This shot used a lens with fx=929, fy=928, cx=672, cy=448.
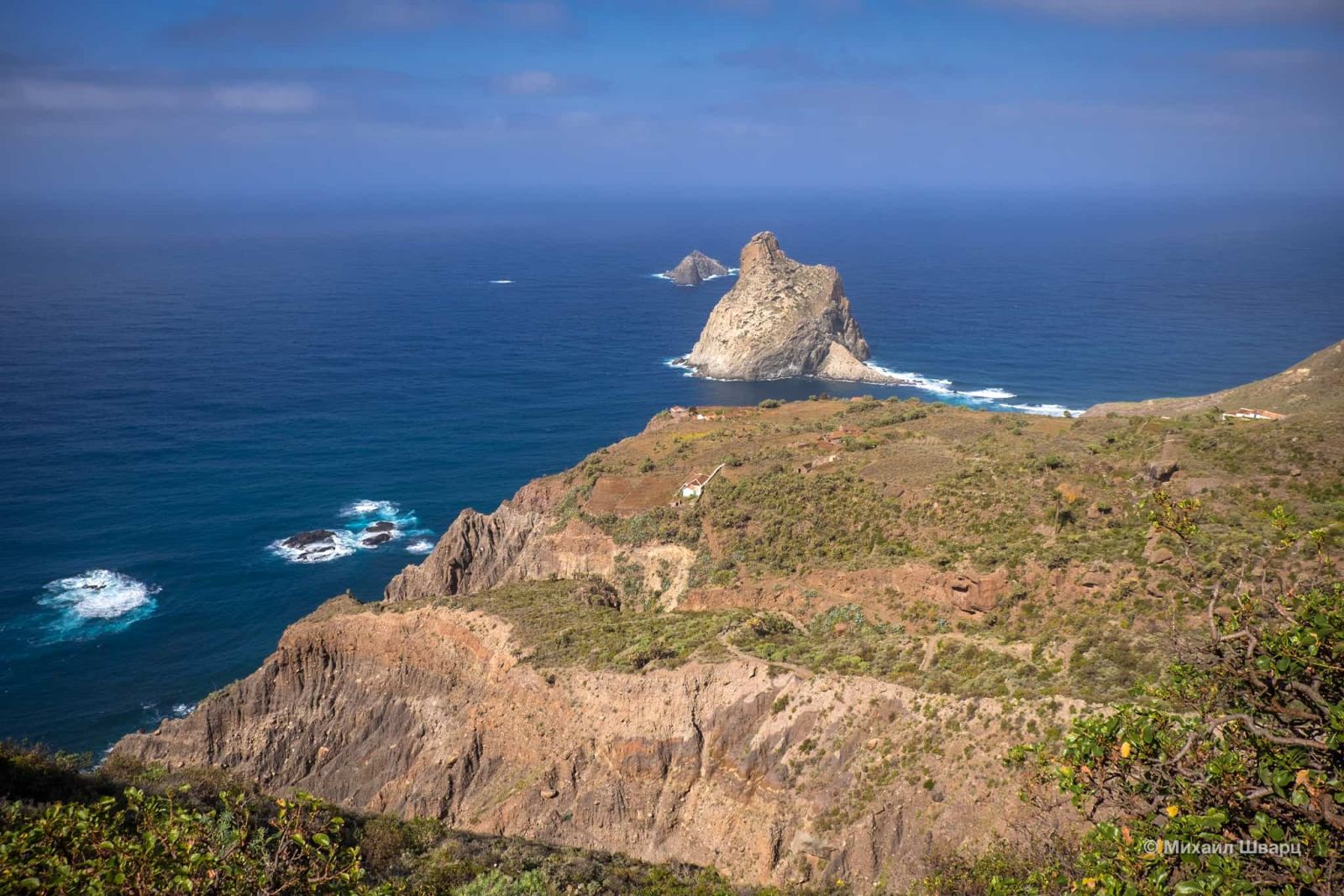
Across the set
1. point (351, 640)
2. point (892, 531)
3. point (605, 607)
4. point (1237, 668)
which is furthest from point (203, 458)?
point (1237, 668)

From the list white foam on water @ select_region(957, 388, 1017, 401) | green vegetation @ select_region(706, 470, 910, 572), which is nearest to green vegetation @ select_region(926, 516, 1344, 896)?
green vegetation @ select_region(706, 470, 910, 572)

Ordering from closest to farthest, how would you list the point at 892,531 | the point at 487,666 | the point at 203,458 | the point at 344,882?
the point at 344,882 → the point at 487,666 → the point at 892,531 → the point at 203,458

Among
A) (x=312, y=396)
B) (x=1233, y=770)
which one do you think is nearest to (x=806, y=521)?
(x=1233, y=770)

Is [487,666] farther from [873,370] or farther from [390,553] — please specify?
[873,370]

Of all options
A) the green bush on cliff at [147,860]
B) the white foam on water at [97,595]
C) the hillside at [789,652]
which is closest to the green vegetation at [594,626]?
the hillside at [789,652]

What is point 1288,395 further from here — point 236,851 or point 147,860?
point 147,860

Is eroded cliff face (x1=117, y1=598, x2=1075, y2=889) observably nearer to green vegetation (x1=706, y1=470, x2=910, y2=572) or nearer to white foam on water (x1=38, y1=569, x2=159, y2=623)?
green vegetation (x1=706, y1=470, x2=910, y2=572)
